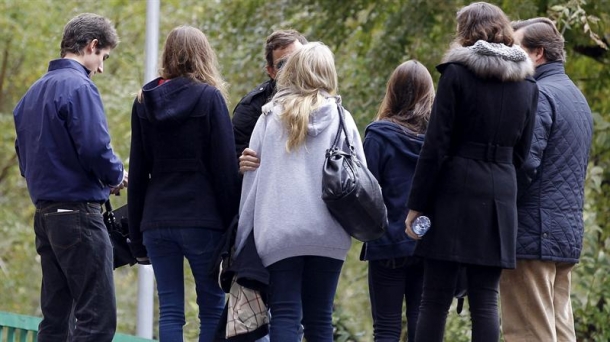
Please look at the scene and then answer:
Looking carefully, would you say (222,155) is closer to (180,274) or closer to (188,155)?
(188,155)

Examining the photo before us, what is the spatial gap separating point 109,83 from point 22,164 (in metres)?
16.7

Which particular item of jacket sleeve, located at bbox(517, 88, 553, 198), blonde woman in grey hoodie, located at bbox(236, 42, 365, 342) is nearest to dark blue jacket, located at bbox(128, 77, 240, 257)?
blonde woman in grey hoodie, located at bbox(236, 42, 365, 342)

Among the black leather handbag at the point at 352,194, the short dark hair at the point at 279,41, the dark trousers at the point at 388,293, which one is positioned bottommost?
the dark trousers at the point at 388,293

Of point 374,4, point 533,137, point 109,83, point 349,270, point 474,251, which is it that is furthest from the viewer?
point 109,83

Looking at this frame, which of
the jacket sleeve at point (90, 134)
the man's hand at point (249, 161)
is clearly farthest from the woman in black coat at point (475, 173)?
the jacket sleeve at point (90, 134)

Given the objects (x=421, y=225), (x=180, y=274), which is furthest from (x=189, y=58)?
(x=421, y=225)

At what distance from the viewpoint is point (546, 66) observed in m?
6.12

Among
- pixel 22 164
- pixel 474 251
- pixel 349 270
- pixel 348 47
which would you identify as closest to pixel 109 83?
pixel 349 270

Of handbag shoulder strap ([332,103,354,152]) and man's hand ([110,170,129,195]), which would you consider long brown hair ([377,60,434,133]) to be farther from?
man's hand ([110,170,129,195])

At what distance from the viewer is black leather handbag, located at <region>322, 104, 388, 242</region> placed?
5.48 m

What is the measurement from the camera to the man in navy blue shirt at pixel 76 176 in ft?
19.4

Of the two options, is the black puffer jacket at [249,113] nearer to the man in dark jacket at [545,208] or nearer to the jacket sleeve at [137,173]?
the jacket sleeve at [137,173]

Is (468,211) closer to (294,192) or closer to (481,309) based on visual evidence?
(481,309)

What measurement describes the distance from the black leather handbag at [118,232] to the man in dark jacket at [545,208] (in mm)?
2183
